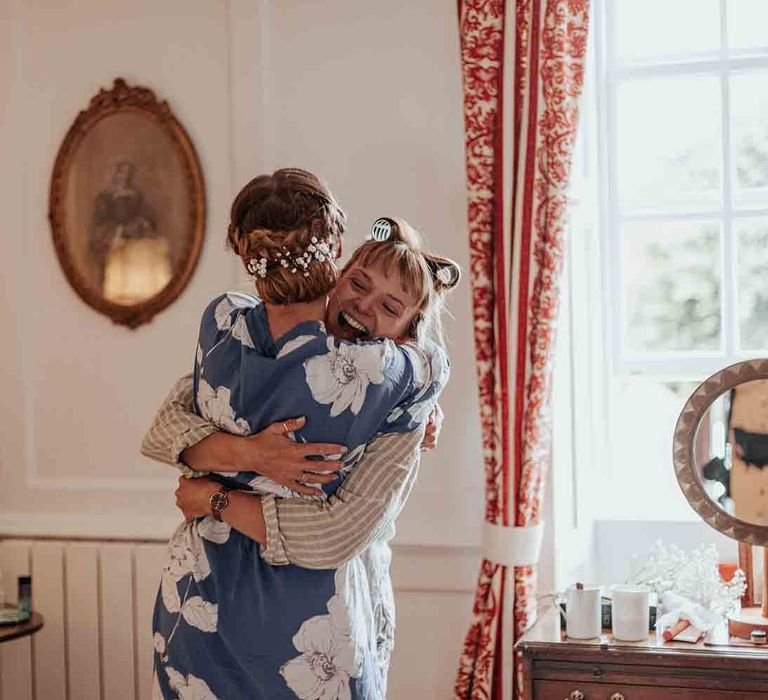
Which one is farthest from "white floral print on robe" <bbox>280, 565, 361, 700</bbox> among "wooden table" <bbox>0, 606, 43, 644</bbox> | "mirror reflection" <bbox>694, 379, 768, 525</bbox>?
"wooden table" <bbox>0, 606, 43, 644</bbox>

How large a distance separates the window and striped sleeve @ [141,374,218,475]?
1577 mm

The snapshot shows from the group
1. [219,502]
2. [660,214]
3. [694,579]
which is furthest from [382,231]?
[660,214]

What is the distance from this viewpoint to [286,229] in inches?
83.3

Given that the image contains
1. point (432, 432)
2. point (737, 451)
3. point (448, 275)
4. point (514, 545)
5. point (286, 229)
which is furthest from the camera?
point (514, 545)

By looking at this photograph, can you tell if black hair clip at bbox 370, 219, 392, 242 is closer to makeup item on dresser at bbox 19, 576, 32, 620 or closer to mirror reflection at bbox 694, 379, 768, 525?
mirror reflection at bbox 694, 379, 768, 525

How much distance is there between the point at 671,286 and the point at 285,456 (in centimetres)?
193

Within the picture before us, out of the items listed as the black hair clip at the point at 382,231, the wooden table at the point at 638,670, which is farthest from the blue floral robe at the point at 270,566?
the wooden table at the point at 638,670

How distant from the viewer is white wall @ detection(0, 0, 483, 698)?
11.3 ft

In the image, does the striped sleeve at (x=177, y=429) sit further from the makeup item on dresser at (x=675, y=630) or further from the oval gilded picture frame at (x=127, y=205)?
the oval gilded picture frame at (x=127, y=205)

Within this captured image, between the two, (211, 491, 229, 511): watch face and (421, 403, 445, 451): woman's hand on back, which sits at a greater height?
(421, 403, 445, 451): woman's hand on back

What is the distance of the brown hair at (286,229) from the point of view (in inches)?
83.3

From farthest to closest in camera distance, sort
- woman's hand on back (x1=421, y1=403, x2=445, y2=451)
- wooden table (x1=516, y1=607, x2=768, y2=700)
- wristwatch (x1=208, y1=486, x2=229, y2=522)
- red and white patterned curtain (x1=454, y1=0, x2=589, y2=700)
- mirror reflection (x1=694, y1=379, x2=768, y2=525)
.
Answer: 1. red and white patterned curtain (x1=454, y1=0, x2=589, y2=700)
2. mirror reflection (x1=694, y1=379, x2=768, y2=525)
3. wooden table (x1=516, y1=607, x2=768, y2=700)
4. woman's hand on back (x1=421, y1=403, x2=445, y2=451)
5. wristwatch (x1=208, y1=486, x2=229, y2=522)

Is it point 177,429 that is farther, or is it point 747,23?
point 747,23

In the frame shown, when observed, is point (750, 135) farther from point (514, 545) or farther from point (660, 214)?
point (514, 545)
